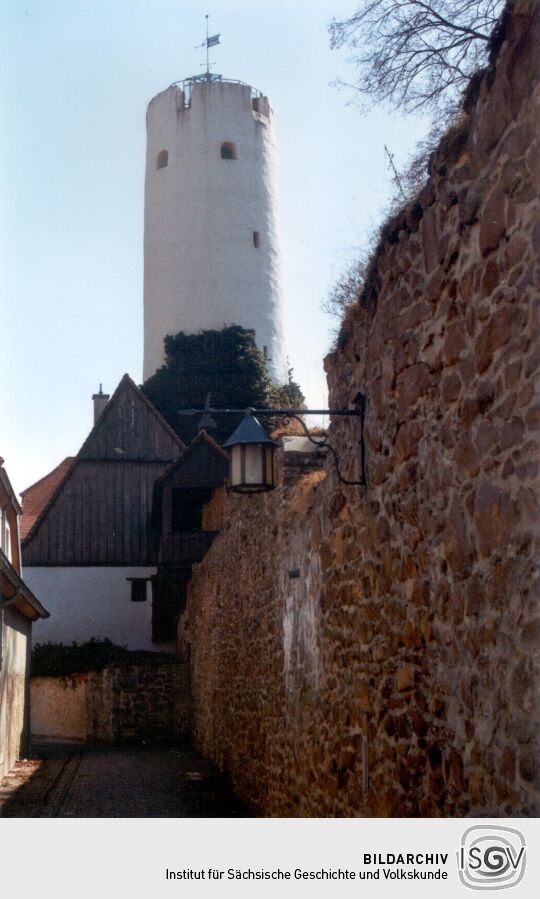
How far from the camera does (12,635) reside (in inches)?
662

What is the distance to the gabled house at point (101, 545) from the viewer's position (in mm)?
28891

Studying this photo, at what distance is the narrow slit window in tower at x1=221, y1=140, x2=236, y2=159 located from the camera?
38.3 meters

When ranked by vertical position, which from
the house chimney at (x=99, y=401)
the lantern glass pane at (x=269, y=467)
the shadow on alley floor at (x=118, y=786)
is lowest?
the shadow on alley floor at (x=118, y=786)

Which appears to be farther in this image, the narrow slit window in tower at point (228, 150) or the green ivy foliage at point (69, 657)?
the narrow slit window in tower at point (228, 150)

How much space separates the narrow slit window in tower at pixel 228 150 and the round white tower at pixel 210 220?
0.12ft

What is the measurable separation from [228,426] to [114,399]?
13.7 ft

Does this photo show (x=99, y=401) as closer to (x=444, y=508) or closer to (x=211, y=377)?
(x=211, y=377)

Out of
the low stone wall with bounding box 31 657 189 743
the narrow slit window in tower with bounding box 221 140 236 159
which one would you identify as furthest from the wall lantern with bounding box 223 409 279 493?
the narrow slit window in tower with bounding box 221 140 236 159

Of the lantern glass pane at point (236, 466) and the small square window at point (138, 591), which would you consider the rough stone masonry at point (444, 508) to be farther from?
the small square window at point (138, 591)

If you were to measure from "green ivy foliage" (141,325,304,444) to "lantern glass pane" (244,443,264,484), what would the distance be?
26486 millimetres

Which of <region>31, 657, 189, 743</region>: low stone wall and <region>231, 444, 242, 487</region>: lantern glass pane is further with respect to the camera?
<region>31, 657, 189, 743</region>: low stone wall

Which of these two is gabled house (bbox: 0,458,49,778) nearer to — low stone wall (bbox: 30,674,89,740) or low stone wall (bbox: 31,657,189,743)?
low stone wall (bbox: 31,657,189,743)
